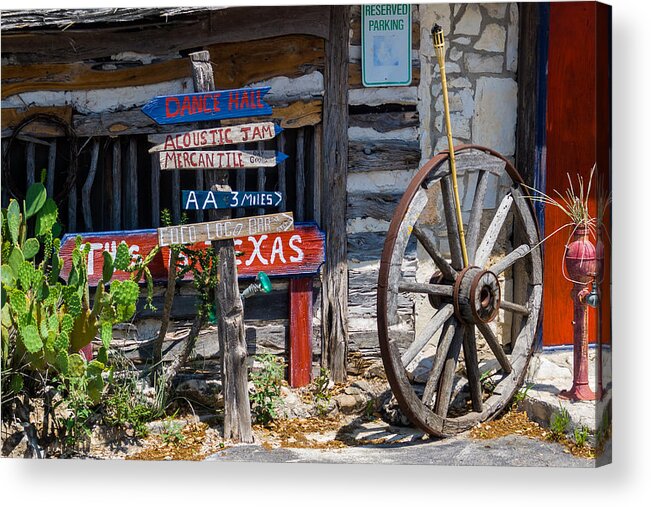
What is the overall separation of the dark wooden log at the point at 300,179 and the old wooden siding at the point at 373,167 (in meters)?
0.29

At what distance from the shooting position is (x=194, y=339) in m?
6.61

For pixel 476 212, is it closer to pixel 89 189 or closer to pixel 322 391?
pixel 322 391

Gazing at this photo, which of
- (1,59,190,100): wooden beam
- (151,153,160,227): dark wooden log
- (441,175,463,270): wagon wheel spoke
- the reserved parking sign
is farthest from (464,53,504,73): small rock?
(151,153,160,227): dark wooden log

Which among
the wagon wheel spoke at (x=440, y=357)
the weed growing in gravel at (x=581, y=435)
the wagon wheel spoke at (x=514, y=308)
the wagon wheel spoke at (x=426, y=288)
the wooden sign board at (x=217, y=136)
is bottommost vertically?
the weed growing in gravel at (x=581, y=435)

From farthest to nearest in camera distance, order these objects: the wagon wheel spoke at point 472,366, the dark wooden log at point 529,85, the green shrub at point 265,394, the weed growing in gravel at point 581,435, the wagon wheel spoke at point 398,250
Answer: the dark wooden log at point 529,85 < the green shrub at point 265,394 < the wagon wheel spoke at point 472,366 < the weed growing in gravel at point 581,435 < the wagon wheel spoke at point 398,250

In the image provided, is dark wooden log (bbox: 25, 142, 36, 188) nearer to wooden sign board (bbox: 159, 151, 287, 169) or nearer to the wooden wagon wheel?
wooden sign board (bbox: 159, 151, 287, 169)

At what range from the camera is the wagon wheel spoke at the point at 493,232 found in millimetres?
6527

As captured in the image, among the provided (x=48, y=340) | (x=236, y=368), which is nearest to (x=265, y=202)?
(x=236, y=368)

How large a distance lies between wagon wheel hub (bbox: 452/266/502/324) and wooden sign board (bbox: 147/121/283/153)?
4.55ft

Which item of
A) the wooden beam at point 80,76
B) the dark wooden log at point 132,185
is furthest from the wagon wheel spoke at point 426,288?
the wooden beam at point 80,76

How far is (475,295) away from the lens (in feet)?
20.4

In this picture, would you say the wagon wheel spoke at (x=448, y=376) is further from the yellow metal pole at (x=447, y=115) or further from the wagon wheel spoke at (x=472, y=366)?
the yellow metal pole at (x=447, y=115)

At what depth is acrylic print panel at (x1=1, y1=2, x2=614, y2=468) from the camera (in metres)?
6.25

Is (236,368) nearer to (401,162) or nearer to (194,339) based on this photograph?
(194,339)
